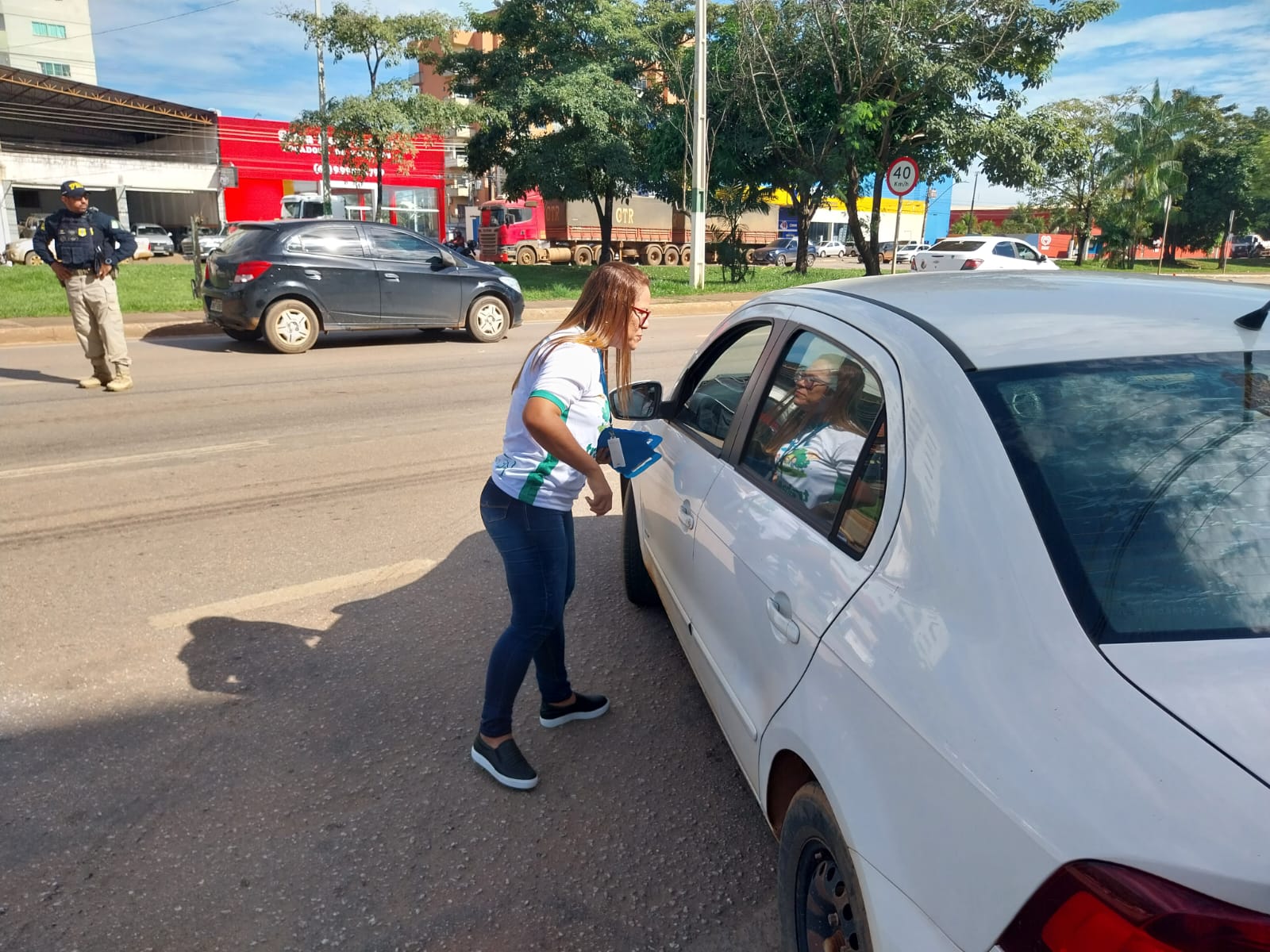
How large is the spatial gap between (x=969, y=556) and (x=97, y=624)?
3.95 metres

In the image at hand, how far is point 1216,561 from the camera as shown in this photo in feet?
5.40

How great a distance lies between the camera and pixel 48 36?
2488 inches

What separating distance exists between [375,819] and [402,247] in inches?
429

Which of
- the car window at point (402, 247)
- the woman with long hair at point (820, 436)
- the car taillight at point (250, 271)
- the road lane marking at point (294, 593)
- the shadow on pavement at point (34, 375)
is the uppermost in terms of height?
the car window at point (402, 247)

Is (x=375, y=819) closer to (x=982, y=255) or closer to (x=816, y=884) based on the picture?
(x=816, y=884)

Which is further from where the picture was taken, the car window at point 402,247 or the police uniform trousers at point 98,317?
the car window at point 402,247

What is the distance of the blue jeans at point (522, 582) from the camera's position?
290 cm

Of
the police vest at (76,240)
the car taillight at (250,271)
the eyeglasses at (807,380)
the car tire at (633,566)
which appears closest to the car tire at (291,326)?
the car taillight at (250,271)

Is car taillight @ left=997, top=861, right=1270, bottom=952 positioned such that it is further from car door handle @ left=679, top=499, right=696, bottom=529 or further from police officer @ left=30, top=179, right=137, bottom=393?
police officer @ left=30, top=179, right=137, bottom=393

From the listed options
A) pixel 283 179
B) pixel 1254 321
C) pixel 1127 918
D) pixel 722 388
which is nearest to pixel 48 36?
pixel 283 179

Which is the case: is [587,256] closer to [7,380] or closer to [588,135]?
[588,135]

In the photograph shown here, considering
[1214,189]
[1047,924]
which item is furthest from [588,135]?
[1214,189]

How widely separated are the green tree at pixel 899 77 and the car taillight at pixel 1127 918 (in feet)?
72.9

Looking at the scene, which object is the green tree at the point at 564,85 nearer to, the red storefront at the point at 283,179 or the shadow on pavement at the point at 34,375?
the shadow on pavement at the point at 34,375
